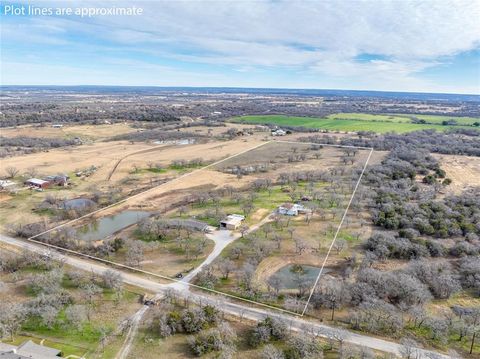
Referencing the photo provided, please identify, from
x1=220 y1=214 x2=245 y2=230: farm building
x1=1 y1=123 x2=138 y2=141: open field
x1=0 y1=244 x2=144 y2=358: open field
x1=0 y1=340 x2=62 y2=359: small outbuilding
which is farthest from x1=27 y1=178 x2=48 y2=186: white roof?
x1=1 y1=123 x2=138 y2=141: open field

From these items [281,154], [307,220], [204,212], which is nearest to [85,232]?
[204,212]

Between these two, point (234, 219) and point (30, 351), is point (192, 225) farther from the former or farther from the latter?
point (30, 351)

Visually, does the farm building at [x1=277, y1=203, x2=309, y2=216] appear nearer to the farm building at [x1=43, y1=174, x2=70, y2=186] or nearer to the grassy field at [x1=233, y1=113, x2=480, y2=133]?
the farm building at [x1=43, y1=174, x2=70, y2=186]

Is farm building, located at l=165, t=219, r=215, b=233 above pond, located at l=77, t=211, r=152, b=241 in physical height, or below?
above

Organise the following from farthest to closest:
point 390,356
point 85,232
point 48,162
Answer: point 48,162 < point 85,232 < point 390,356

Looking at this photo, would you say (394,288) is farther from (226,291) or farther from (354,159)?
(354,159)
